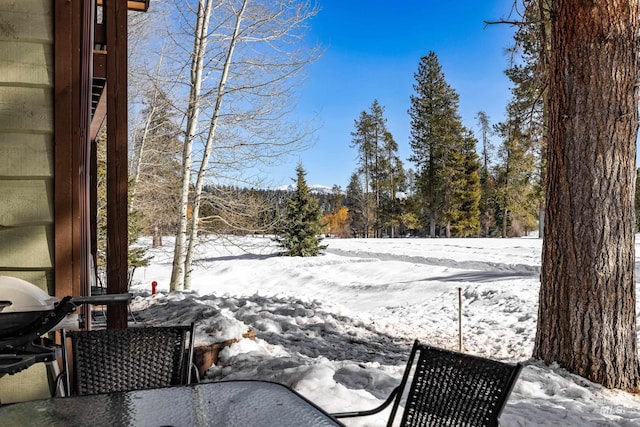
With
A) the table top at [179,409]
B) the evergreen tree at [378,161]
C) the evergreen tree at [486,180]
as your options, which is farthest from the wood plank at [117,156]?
the evergreen tree at [486,180]

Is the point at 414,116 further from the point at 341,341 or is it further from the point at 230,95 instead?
the point at 341,341

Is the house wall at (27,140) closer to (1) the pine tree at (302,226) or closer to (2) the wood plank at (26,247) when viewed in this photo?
(2) the wood plank at (26,247)

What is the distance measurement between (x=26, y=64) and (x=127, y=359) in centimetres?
151

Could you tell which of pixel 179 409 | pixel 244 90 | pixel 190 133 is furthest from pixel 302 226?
pixel 179 409

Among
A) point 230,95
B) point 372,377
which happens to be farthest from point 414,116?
point 372,377

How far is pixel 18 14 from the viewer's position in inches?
95.6

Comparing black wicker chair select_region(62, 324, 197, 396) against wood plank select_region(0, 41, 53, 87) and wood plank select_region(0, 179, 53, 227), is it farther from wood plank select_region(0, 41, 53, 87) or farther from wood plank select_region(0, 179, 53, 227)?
wood plank select_region(0, 41, 53, 87)

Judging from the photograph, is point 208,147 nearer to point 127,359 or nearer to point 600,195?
point 600,195

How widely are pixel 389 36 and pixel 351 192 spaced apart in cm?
1164

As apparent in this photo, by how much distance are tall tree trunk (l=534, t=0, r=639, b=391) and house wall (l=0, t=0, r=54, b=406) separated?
375cm

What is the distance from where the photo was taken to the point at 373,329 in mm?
6512

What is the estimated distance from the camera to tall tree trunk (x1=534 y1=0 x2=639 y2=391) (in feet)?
13.6

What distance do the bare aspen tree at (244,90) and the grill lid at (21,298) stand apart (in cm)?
870

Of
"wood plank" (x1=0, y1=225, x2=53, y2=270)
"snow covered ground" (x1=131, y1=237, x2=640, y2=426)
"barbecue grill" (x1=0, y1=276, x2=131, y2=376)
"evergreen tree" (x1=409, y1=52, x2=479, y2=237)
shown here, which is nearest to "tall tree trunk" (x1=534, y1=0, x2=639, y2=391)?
"snow covered ground" (x1=131, y1=237, x2=640, y2=426)
